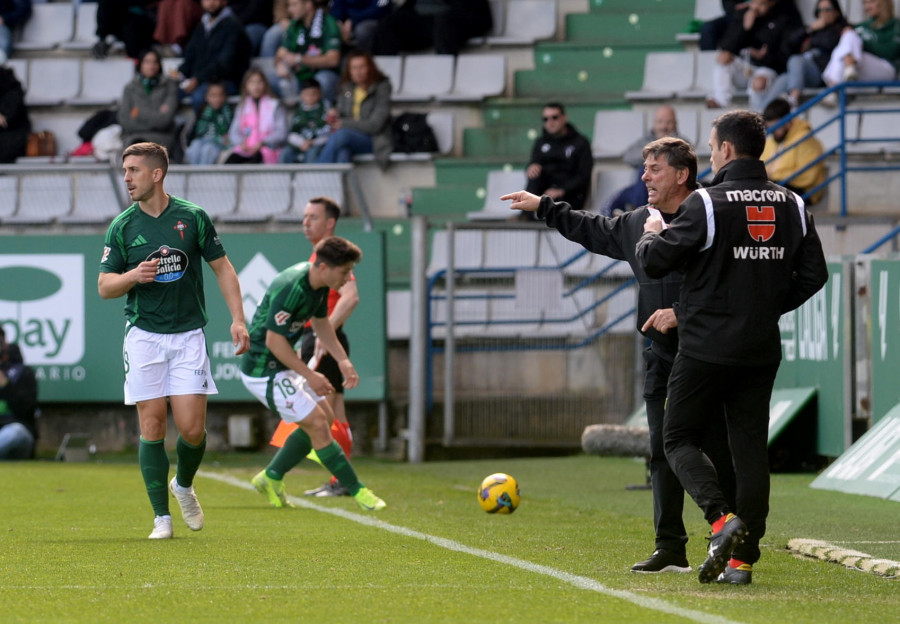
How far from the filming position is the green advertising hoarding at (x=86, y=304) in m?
15.2

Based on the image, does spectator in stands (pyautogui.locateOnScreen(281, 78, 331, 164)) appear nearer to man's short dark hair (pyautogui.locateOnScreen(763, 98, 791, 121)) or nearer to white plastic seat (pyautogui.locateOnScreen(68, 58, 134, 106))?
white plastic seat (pyautogui.locateOnScreen(68, 58, 134, 106))

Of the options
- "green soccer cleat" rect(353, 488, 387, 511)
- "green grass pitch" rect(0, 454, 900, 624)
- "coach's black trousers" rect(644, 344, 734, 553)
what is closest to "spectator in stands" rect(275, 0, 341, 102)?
"green grass pitch" rect(0, 454, 900, 624)

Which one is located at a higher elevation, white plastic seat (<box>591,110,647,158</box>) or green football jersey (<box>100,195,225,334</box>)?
white plastic seat (<box>591,110,647,158</box>)

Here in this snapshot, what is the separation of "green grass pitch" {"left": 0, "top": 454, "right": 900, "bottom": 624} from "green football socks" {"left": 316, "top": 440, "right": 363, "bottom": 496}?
187mm

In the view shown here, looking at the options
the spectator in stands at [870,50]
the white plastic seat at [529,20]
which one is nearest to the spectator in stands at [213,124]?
the white plastic seat at [529,20]

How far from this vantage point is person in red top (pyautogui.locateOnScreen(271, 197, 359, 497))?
34.6 ft

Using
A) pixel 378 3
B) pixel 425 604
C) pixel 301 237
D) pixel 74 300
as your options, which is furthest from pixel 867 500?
pixel 378 3

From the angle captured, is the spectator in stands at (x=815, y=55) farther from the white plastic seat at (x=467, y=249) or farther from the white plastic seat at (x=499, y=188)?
the white plastic seat at (x=467, y=249)

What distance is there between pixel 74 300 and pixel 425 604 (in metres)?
11.0

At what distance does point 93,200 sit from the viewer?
1748 cm

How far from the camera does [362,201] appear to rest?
623 inches

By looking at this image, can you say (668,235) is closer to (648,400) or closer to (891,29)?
(648,400)

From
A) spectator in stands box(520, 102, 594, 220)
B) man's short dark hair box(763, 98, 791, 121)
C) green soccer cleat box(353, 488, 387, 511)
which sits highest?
man's short dark hair box(763, 98, 791, 121)

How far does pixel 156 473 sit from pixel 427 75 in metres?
12.2
